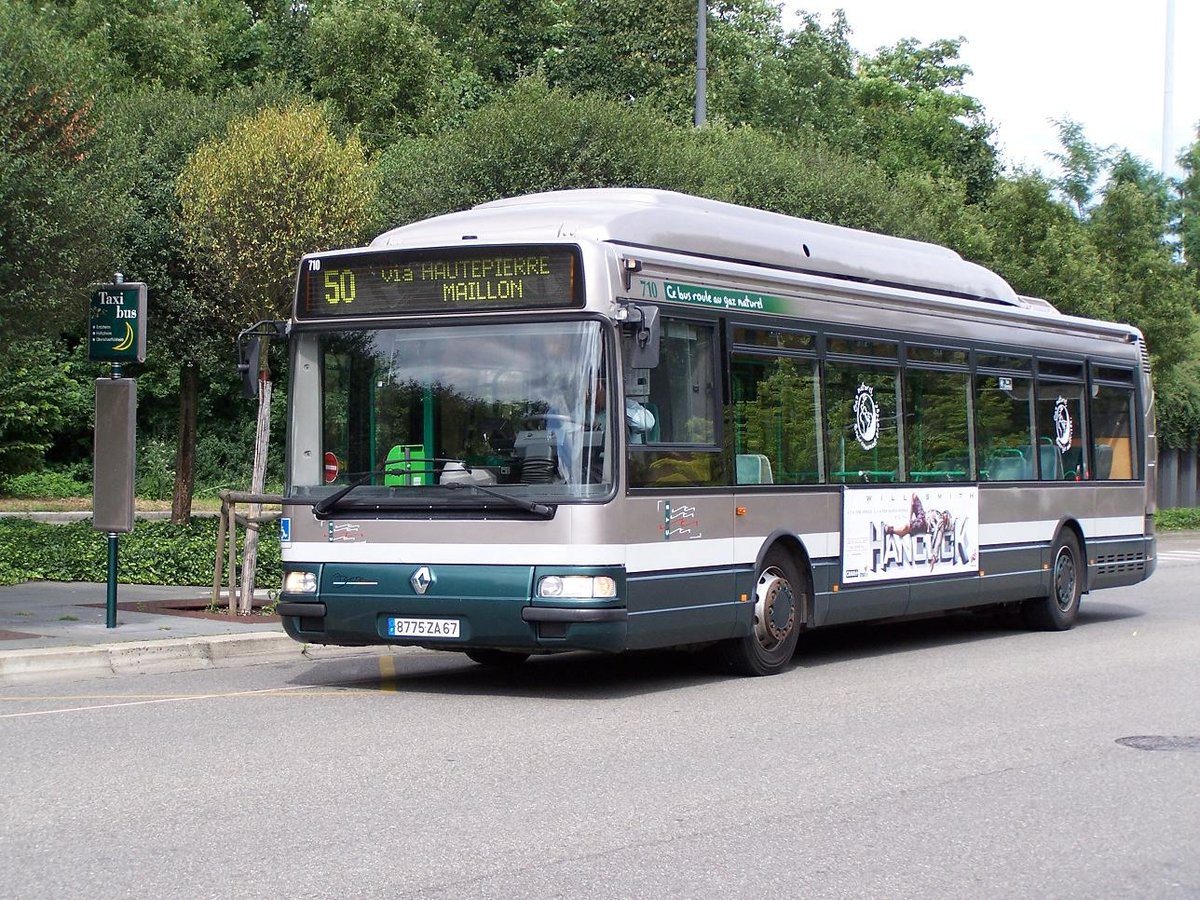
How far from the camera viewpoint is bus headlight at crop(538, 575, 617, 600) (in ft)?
35.4

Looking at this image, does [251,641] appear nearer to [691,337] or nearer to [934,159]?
[691,337]

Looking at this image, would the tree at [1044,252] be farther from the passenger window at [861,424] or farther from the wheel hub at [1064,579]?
the passenger window at [861,424]

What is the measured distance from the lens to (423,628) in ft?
36.9

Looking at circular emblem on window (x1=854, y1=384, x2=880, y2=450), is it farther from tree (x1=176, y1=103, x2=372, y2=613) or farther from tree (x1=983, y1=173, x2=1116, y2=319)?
tree (x1=983, y1=173, x2=1116, y2=319)

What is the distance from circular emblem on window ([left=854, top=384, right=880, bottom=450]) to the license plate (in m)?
4.28

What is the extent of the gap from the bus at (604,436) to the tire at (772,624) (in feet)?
0.08

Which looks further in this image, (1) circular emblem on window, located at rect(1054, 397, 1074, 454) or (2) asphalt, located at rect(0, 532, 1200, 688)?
(1) circular emblem on window, located at rect(1054, 397, 1074, 454)

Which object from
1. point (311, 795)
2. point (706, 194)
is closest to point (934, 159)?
point (706, 194)

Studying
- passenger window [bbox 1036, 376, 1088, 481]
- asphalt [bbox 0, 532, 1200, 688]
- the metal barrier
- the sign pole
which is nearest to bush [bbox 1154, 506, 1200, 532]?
passenger window [bbox 1036, 376, 1088, 481]

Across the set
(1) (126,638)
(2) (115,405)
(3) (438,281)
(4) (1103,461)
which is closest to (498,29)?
(4) (1103,461)

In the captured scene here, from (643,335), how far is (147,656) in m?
5.02

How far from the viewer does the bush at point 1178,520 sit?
39.2 meters

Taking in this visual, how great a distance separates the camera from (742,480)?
12.3 m

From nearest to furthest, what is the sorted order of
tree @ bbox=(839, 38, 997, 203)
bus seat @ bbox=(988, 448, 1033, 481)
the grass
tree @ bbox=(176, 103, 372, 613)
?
bus seat @ bbox=(988, 448, 1033, 481)
tree @ bbox=(176, 103, 372, 613)
the grass
tree @ bbox=(839, 38, 997, 203)
